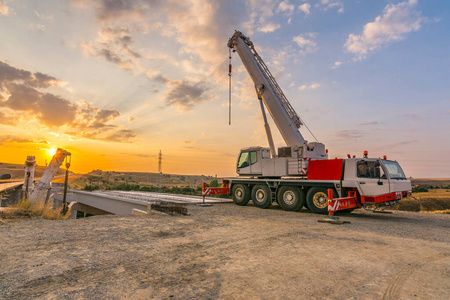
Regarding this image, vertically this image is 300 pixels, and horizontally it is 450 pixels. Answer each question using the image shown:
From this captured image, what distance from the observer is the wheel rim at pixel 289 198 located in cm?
1155

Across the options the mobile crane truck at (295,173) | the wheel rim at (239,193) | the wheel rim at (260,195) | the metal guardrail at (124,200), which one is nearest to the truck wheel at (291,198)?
the mobile crane truck at (295,173)

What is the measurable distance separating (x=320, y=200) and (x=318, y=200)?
0.09m

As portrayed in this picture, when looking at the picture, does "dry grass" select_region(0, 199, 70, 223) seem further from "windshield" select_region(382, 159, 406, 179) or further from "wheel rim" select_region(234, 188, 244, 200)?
"windshield" select_region(382, 159, 406, 179)

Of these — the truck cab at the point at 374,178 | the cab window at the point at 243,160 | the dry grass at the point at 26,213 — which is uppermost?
the cab window at the point at 243,160

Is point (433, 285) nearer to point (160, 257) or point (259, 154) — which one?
point (160, 257)

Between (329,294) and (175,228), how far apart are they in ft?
15.9

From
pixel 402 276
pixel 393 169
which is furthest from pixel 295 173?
pixel 402 276

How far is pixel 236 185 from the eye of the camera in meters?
14.6

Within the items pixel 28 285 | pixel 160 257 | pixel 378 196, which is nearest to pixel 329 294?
pixel 160 257

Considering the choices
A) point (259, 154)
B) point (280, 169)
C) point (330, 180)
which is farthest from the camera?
point (259, 154)

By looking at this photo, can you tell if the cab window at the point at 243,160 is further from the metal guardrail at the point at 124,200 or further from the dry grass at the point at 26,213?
the dry grass at the point at 26,213

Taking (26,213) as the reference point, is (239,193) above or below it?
above

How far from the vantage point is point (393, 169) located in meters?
10.0

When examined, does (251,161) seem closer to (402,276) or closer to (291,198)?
(291,198)
